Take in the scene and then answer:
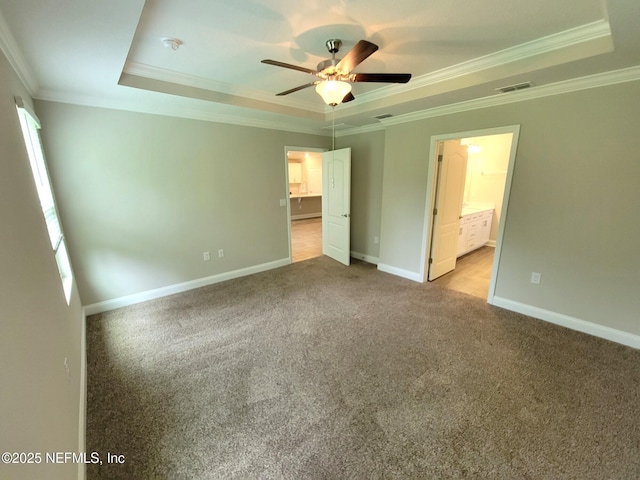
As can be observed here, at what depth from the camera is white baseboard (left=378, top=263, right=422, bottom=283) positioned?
406cm

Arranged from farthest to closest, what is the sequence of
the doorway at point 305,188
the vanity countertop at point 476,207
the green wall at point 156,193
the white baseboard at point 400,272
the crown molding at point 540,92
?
the doorway at point 305,188 → the vanity countertop at point 476,207 → the white baseboard at point 400,272 → the green wall at point 156,193 → the crown molding at point 540,92

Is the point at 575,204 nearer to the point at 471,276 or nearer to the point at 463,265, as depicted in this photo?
the point at 471,276

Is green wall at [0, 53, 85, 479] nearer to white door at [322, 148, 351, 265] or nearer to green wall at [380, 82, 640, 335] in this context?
white door at [322, 148, 351, 265]

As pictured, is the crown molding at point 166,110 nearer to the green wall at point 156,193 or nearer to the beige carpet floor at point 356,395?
the green wall at point 156,193

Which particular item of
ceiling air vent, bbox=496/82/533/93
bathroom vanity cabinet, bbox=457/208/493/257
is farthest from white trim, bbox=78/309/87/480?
bathroom vanity cabinet, bbox=457/208/493/257

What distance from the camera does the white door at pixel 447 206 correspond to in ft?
12.1

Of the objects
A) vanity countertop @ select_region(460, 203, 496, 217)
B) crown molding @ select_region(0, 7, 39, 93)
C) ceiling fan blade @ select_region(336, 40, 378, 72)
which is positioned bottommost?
vanity countertop @ select_region(460, 203, 496, 217)

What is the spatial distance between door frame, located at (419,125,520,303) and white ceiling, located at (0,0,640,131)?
454mm

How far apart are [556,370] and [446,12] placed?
2896 millimetres

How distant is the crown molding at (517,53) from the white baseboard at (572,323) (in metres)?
2.55

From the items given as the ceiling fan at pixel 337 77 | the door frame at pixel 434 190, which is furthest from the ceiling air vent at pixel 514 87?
the ceiling fan at pixel 337 77

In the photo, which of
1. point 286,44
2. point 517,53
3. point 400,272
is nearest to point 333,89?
point 286,44

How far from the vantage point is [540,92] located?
2617 mm

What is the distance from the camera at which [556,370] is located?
2.18 meters
